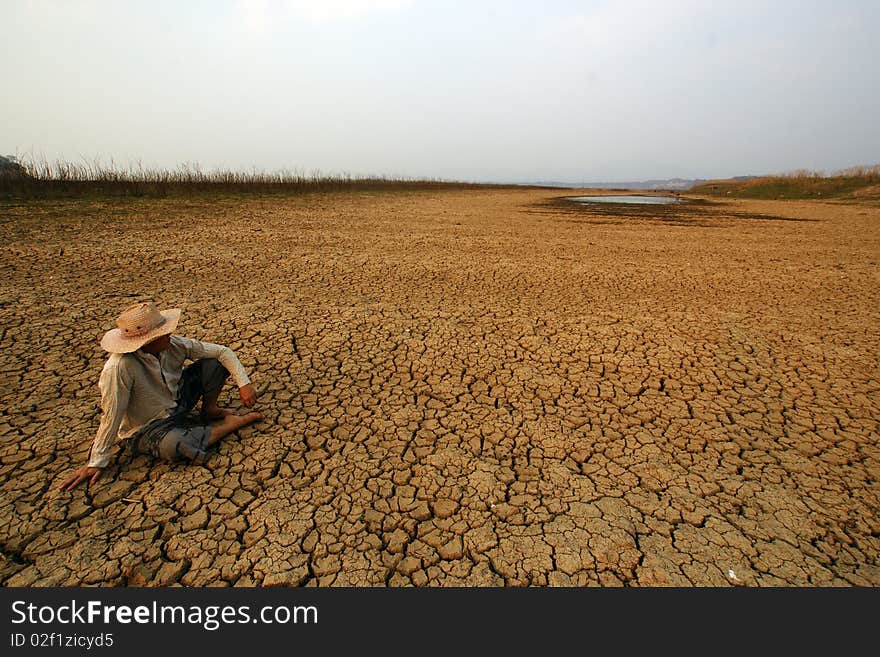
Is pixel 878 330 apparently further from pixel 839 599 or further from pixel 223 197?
pixel 223 197

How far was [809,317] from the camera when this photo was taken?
4.21 m

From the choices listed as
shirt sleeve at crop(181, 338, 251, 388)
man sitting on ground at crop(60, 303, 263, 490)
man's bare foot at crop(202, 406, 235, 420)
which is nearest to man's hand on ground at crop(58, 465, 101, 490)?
man sitting on ground at crop(60, 303, 263, 490)

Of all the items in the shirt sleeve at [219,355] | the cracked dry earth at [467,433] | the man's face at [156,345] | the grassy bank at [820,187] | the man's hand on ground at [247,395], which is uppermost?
the grassy bank at [820,187]

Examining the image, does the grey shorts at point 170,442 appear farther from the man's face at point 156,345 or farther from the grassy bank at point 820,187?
the grassy bank at point 820,187

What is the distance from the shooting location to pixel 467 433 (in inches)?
98.4

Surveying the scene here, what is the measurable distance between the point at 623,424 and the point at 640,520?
30.6 inches

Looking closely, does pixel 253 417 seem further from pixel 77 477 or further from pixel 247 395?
pixel 77 477

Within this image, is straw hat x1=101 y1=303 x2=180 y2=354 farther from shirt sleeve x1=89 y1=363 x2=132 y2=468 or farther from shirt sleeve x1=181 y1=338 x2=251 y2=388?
shirt sleeve x1=181 y1=338 x2=251 y2=388

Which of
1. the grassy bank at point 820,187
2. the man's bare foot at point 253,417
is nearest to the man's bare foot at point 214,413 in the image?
the man's bare foot at point 253,417

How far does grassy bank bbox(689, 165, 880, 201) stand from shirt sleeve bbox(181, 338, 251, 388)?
24.7m

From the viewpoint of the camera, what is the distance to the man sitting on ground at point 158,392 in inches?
74.8

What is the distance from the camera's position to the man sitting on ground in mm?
1899

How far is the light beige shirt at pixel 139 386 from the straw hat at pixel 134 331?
0.06m

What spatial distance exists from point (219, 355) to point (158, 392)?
34cm
